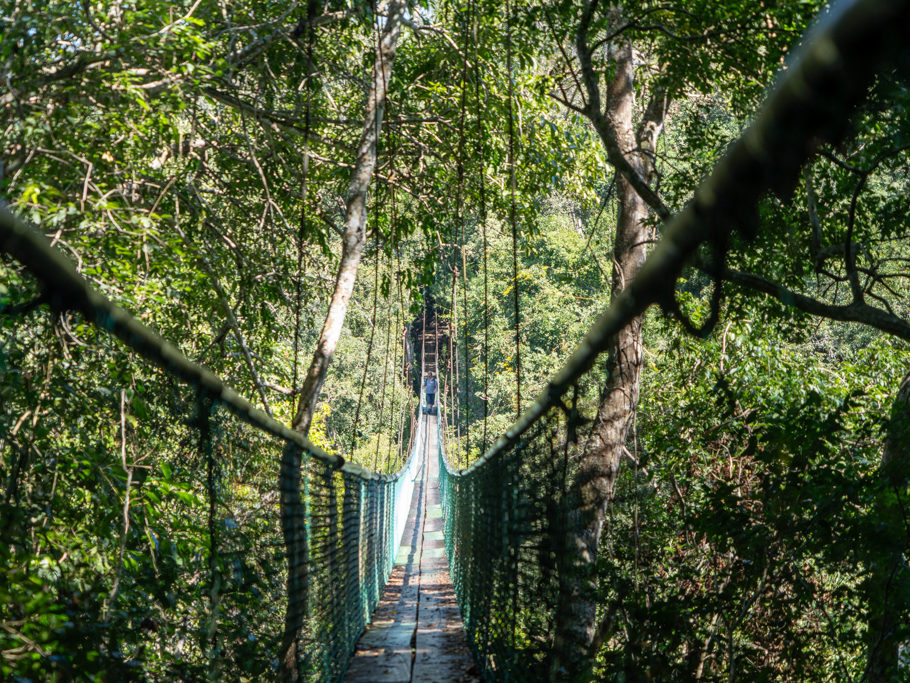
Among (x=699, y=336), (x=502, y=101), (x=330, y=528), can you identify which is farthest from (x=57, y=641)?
(x=502, y=101)

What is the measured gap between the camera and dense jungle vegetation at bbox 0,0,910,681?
133 centimetres

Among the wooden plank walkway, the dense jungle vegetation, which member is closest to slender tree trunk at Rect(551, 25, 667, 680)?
the dense jungle vegetation

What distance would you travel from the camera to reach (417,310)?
624 centimetres

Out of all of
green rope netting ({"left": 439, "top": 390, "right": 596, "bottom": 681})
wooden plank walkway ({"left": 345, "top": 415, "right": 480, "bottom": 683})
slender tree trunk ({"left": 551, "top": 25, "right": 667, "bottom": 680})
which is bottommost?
wooden plank walkway ({"left": 345, "top": 415, "right": 480, "bottom": 683})

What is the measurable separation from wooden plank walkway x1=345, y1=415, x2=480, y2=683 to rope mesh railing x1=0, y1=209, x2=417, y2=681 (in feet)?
3.12

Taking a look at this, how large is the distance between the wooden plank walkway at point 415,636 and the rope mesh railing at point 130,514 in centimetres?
95

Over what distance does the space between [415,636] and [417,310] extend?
2771mm

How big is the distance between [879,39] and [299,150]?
5282 millimetres

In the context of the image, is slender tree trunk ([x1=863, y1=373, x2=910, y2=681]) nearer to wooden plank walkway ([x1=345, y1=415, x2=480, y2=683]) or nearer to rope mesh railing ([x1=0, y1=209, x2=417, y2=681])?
rope mesh railing ([x1=0, y1=209, x2=417, y2=681])

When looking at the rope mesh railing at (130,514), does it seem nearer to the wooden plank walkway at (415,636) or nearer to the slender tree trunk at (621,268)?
the wooden plank walkway at (415,636)

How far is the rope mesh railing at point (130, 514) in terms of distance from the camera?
1.02 metres

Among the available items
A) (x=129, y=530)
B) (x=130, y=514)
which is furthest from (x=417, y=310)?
(x=129, y=530)

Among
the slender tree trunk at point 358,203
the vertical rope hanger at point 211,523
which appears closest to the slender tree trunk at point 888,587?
the vertical rope hanger at point 211,523

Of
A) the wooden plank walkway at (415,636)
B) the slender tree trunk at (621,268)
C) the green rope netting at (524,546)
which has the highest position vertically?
the slender tree trunk at (621,268)
